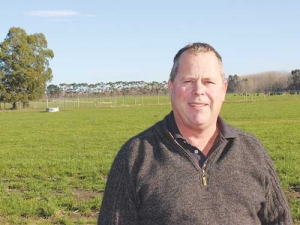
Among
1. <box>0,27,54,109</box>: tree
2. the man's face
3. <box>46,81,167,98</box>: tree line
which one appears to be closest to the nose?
the man's face

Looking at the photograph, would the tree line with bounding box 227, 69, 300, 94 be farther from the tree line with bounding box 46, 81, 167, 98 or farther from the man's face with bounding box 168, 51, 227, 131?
the man's face with bounding box 168, 51, 227, 131

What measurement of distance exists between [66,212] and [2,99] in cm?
6474

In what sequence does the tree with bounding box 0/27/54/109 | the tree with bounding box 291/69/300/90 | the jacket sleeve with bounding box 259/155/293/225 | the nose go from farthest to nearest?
the tree with bounding box 291/69/300/90
the tree with bounding box 0/27/54/109
the jacket sleeve with bounding box 259/155/293/225
the nose

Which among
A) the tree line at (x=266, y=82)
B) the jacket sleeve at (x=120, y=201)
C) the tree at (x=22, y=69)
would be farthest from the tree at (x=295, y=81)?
the jacket sleeve at (x=120, y=201)

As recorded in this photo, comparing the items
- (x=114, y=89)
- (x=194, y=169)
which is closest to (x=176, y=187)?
(x=194, y=169)

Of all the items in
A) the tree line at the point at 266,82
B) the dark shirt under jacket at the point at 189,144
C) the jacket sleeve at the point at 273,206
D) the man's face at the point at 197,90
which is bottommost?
the jacket sleeve at the point at 273,206

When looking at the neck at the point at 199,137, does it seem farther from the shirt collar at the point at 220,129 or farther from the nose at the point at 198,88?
the nose at the point at 198,88

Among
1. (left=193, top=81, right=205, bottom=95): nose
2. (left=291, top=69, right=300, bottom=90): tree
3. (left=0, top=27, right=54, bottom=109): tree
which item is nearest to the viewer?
(left=193, top=81, right=205, bottom=95): nose

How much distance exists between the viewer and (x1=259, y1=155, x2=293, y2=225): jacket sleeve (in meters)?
2.62

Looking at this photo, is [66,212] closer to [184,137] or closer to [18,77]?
[184,137]

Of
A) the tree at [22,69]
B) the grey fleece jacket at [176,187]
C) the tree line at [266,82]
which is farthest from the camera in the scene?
the tree line at [266,82]

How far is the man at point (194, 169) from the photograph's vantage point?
7.91 feet

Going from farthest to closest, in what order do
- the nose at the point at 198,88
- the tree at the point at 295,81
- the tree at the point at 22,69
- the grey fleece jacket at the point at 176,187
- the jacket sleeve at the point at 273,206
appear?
the tree at the point at 295,81 < the tree at the point at 22,69 < the jacket sleeve at the point at 273,206 < the nose at the point at 198,88 < the grey fleece jacket at the point at 176,187

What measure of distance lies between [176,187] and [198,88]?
0.55 m
